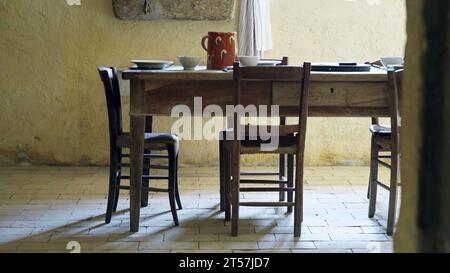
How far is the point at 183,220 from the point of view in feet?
11.8

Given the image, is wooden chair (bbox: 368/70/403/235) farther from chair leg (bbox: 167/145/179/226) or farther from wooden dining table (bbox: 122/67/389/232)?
chair leg (bbox: 167/145/179/226)

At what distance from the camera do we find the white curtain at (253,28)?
4.84 m

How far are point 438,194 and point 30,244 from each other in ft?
9.61

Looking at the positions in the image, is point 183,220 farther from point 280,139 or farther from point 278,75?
point 278,75

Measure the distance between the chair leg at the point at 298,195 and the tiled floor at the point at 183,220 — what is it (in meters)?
0.06

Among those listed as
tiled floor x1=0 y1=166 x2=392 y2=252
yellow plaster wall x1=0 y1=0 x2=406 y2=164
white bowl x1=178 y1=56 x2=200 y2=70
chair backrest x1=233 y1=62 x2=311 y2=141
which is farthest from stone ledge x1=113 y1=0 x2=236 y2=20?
chair backrest x1=233 y1=62 x2=311 y2=141

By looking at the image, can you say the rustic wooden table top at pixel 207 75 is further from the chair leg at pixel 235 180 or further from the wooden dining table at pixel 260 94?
the chair leg at pixel 235 180

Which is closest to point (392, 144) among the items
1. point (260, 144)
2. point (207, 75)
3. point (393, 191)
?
point (393, 191)

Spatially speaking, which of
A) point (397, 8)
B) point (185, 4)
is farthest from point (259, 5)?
point (397, 8)

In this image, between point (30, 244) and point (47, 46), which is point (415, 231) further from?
point (47, 46)

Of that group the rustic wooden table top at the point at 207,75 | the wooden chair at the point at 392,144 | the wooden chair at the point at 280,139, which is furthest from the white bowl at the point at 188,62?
the wooden chair at the point at 392,144

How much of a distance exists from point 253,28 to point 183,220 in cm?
187

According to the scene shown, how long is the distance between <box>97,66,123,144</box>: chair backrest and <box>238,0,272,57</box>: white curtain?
1568 mm

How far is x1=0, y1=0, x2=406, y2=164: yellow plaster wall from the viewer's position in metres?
4.89
